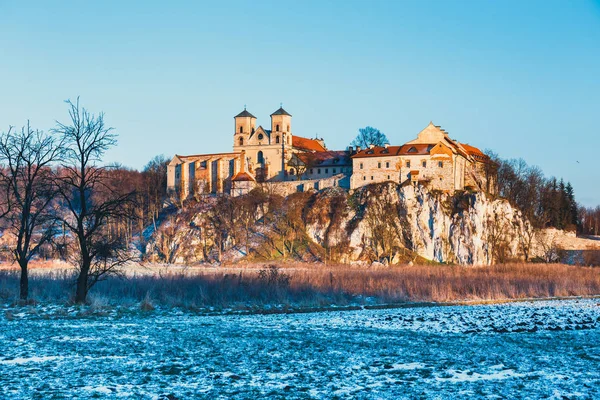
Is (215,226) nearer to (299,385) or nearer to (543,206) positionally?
(543,206)

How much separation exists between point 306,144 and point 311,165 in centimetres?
1108

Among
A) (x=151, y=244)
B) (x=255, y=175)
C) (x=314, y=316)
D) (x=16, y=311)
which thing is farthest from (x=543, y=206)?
(x=16, y=311)

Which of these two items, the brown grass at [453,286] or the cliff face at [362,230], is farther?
the cliff face at [362,230]

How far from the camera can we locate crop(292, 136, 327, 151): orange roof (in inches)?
4218

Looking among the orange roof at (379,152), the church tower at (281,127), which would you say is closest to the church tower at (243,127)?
the church tower at (281,127)

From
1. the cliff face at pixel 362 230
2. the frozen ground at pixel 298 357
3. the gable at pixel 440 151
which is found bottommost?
the frozen ground at pixel 298 357

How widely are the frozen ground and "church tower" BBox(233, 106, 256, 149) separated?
75.4m

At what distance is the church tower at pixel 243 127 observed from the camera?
105m

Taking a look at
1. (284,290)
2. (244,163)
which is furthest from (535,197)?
(284,290)

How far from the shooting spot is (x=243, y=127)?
Answer: 106438 mm

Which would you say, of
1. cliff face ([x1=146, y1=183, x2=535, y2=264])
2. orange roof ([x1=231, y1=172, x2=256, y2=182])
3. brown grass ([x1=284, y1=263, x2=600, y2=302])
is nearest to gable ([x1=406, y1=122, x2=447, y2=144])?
cliff face ([x1=146, y1=183, x2=535, y2=264])

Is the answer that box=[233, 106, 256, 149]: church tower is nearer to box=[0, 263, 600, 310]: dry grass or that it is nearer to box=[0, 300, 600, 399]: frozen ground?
box=[0, 263, 600, 310]: dry grass

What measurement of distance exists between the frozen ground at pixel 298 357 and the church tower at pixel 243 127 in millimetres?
75397

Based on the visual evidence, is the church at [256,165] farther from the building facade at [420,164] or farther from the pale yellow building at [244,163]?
the building facade at [420,164]
